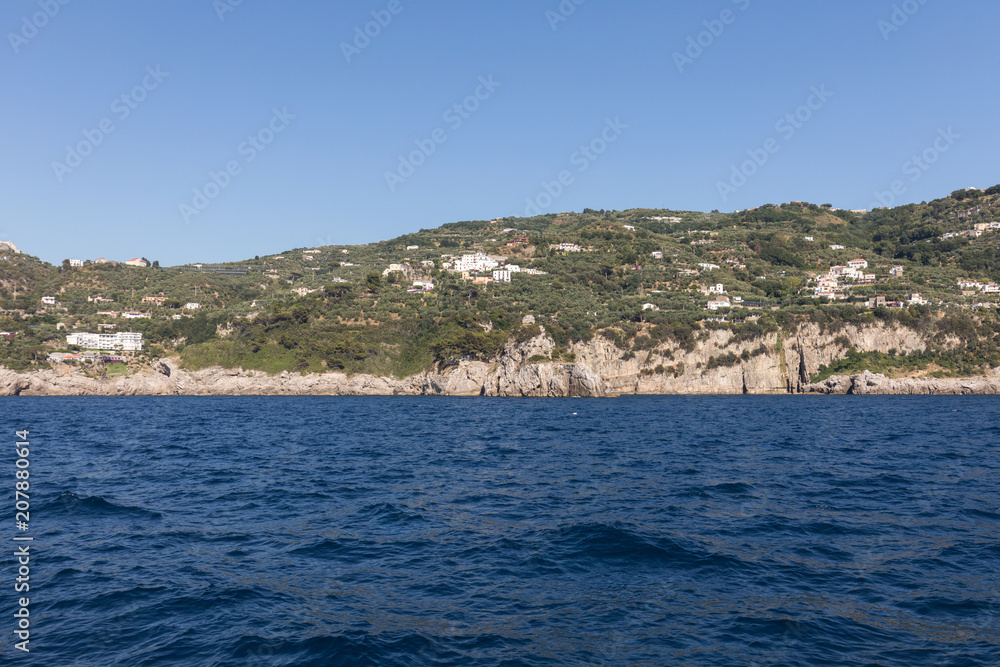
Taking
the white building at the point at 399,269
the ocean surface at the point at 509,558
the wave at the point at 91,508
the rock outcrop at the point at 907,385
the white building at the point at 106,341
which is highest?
the white building at the point at 399,269

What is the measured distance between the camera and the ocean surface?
8.94m

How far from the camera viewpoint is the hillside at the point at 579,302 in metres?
84.8

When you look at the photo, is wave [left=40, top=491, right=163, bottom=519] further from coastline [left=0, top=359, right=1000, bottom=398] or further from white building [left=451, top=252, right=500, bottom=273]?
white building [left=451, top=252, right=500, bottom=273]

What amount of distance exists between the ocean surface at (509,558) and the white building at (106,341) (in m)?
79.4

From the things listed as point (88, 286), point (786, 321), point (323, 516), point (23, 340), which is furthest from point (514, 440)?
point (88, 286)

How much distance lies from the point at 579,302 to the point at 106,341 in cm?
7509

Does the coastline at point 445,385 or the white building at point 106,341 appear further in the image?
the white building at point 106,341

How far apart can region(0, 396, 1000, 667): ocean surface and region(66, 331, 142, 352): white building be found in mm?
79431

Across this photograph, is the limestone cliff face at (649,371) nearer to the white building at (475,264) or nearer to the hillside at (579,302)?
the hillside at (579,302)

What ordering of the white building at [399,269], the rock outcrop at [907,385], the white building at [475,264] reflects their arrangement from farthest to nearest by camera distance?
the white building at [399,269]
the white building at [475,264]
the rock outcrop at [907,385]

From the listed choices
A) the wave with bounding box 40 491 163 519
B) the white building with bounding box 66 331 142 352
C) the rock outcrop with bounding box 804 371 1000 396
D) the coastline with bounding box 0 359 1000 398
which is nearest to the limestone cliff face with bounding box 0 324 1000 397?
the coastline with bounding box 0 359 1000 398

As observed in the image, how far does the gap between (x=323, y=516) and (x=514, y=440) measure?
57.7 feet

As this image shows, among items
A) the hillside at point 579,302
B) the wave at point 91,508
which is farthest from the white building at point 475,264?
the wave at point 91,508

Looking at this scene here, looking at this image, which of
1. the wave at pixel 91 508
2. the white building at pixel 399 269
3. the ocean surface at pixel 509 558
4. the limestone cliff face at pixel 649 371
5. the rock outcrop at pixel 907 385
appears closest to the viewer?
the ocean surface at pixel 509 558
